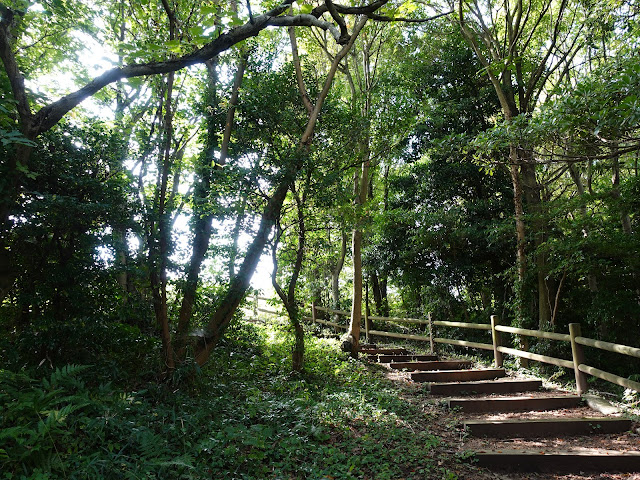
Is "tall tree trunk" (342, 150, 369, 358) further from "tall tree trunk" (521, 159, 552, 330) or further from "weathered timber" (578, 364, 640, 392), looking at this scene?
"weathered timber" (578, 364, 640, 392)

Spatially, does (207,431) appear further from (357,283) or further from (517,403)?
(357,283)

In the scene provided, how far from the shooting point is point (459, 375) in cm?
695

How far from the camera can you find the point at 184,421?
13.5 feet

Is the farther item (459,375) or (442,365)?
(442,365)

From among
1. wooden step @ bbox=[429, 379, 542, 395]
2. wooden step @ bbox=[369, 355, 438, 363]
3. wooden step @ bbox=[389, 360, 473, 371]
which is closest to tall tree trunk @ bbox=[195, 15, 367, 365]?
wooden step @ bbox=[429, 379, 542, 395]

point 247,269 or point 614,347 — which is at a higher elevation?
point 247,269

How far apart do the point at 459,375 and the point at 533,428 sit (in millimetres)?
2268

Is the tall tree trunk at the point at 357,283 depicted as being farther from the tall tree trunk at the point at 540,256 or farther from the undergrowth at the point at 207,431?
the tall tree trunk at the point at 540,256

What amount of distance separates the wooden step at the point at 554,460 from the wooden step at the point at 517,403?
1.49 meters

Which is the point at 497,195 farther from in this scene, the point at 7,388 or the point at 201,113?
the point at 7,388

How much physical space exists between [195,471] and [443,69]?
1142 centimetres

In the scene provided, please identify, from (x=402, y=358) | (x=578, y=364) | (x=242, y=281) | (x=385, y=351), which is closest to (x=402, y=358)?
(x=402, y=358)

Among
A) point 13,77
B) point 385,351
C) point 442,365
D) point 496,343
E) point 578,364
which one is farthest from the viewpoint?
point 385,351

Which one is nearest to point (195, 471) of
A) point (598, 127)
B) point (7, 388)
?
point (7, 388)
